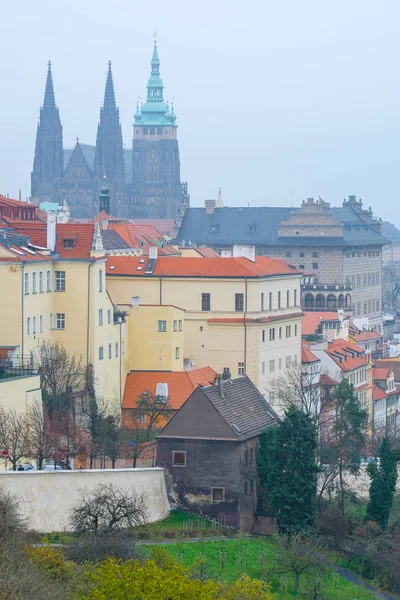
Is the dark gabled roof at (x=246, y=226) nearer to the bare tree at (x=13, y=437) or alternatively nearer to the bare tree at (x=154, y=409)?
the bare tree at (x=154, y=409)

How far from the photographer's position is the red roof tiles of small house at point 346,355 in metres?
103

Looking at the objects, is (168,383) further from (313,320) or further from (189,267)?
(313,320)

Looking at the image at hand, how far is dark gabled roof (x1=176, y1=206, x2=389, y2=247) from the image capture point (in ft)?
617

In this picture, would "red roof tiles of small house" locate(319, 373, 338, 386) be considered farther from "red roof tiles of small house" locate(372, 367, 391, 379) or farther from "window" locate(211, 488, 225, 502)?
"window" locate(211, 488, 225, 502)

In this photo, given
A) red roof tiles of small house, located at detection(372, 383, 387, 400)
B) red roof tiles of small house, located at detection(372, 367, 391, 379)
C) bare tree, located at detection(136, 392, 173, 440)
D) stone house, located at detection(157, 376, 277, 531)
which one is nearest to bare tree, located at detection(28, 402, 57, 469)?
stone house, located at detection(157, 376, 277, 531)

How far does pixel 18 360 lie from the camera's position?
238ft

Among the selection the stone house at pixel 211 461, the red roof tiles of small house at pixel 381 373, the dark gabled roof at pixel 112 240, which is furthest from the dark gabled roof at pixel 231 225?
the stone house at pixel 211 461

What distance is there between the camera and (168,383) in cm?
7956

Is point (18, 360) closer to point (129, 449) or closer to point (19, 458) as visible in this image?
point (129, 449)

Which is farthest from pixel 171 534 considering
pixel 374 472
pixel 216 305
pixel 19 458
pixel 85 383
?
pixel 216 305

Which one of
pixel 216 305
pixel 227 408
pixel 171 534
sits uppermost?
pixel 216 305

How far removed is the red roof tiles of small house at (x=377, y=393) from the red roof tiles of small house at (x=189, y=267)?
66.4 feet

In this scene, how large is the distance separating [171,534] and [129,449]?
29.5 ft

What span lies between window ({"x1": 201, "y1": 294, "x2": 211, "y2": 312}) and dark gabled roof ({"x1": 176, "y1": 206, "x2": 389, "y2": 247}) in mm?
95857
